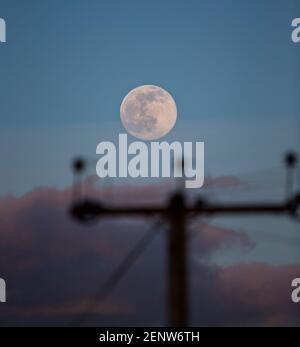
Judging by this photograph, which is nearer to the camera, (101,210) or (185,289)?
(185,289)

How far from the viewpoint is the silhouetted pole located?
16516 mm

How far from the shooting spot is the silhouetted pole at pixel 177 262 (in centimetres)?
1652

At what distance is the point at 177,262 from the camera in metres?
16.5

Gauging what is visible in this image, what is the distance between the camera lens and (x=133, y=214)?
17.4 meters

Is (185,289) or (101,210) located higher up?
(101,210)
